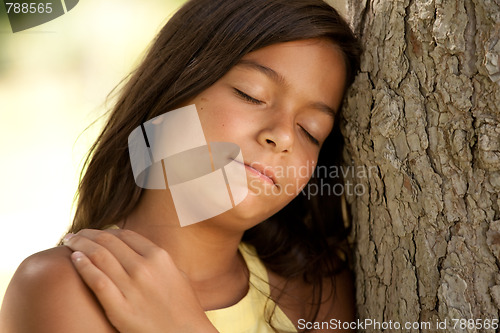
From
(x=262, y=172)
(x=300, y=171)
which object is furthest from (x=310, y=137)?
(x=262, y=172)

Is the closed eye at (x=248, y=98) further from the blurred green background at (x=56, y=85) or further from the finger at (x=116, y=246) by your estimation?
the blurred green background at (x=56, y=85)

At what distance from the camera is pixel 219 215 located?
1672 millimetres

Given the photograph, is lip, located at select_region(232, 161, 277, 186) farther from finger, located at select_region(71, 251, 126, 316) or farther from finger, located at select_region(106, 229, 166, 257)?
finger, located at select_region(71, 251, 126, 316)

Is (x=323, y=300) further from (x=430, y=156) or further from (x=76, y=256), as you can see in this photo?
(x=76, y=256)

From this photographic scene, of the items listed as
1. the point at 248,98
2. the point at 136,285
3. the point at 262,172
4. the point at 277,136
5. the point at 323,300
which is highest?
the point at 248,98

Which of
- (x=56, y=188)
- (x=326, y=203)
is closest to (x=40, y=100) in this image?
(x=56, y=188)

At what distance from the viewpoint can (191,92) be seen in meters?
1.68

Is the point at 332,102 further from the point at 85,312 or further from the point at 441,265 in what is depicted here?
the point at 85,312

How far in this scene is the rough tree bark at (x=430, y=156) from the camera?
4.48 feet

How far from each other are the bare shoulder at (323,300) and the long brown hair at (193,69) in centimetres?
3

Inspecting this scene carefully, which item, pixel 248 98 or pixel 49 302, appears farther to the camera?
pixel 248 98

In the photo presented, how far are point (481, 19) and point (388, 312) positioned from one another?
859 mm

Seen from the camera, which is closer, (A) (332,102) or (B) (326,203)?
(A) (332,102)

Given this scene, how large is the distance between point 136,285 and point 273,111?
63 cm
